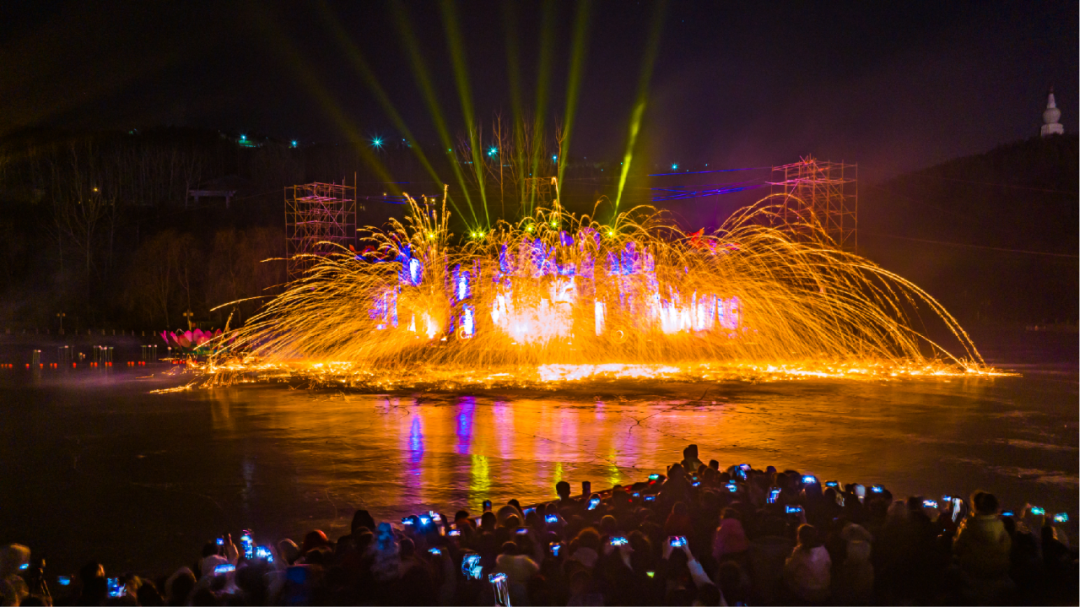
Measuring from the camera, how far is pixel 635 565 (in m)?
3.87

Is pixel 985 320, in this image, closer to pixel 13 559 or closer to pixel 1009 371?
pixel 1009 371

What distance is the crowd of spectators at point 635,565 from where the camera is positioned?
3.71 meters

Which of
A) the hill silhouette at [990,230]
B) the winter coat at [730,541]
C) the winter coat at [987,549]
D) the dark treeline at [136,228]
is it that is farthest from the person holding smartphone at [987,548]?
the hill silhouette at [990,230]

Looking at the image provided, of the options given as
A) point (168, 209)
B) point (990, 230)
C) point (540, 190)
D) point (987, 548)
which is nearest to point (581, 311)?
point (987, 548)

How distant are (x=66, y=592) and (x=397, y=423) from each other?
627cm

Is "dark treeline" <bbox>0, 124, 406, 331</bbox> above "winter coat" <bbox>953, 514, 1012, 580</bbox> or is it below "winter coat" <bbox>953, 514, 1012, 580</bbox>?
above

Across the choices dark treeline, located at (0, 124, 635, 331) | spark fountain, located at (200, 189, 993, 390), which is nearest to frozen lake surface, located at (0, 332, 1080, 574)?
spark fountain, located at (200, 189, 993, 390)

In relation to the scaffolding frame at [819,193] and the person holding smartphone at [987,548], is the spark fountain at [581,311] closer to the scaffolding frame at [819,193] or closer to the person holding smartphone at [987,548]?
the scaffolding frame at [819,193]

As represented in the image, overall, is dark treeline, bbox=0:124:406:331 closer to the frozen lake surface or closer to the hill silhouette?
the frozen lake surface

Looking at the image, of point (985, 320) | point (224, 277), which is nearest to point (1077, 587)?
point (224, 277)

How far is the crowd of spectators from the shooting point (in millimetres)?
3715

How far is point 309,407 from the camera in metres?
11.7

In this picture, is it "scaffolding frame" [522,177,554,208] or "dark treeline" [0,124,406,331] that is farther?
"dark treeline" [0,124,406,331]

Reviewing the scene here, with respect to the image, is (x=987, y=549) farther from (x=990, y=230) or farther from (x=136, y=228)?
(x=990, y=230)
